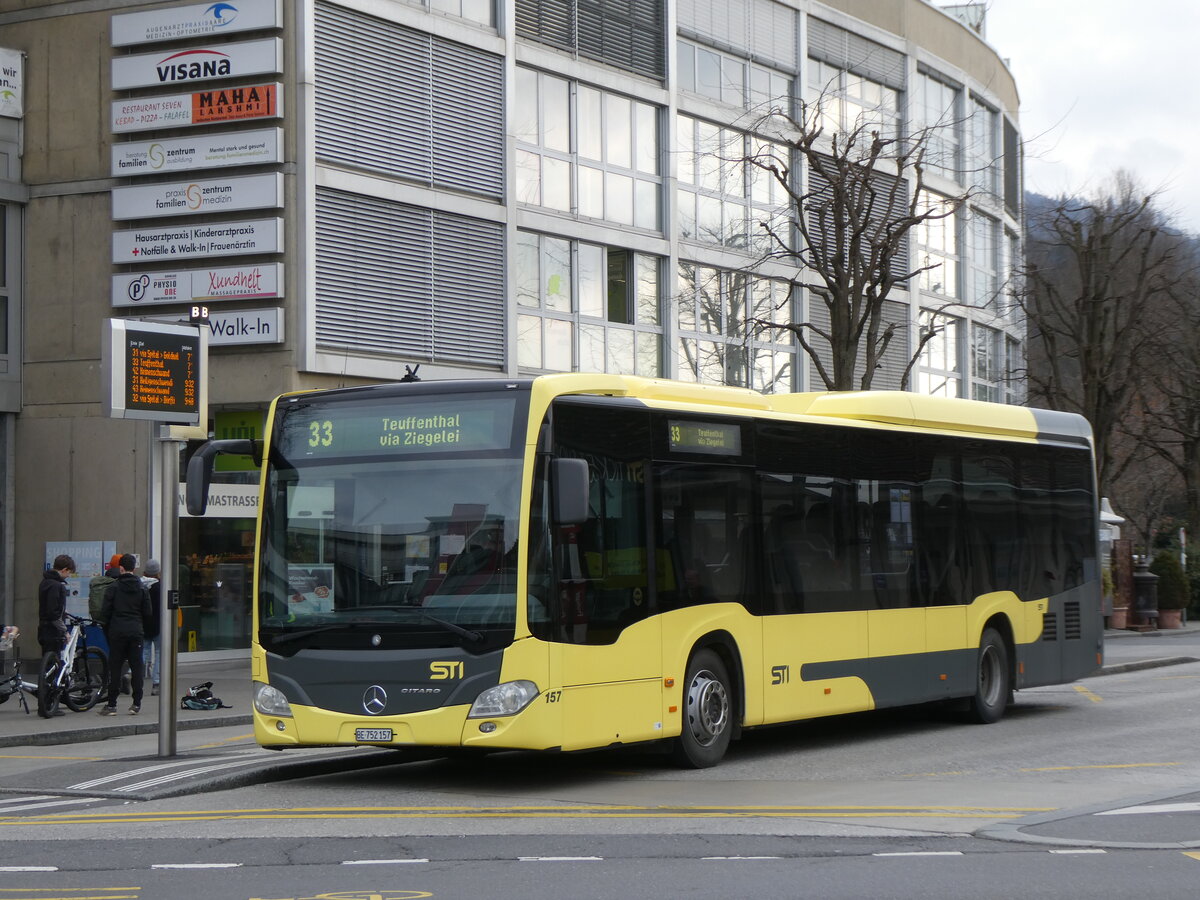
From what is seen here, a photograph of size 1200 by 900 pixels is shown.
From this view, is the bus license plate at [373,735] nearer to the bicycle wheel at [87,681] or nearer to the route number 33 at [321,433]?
the route number 33 at [321,433]

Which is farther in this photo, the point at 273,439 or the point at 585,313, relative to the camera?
the point at 585,313

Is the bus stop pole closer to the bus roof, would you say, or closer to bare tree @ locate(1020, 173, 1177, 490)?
the bus roof

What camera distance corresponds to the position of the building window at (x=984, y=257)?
1822 inches

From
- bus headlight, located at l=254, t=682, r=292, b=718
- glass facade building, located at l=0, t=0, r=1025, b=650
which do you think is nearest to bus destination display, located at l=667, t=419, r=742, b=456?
bus headlight, located at l=254, t=682, r=292, b=718

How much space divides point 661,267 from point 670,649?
69.0 ft

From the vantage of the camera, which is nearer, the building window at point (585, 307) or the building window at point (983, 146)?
the building window at point (585, 307)

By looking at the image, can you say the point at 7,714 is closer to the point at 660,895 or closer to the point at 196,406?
the point at 196,406

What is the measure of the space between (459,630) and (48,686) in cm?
901

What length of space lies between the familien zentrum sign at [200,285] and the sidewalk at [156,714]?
5.51 meters

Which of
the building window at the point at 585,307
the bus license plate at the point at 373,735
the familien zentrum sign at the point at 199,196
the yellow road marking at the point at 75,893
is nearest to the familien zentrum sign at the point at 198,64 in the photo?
the familien zentrum sign at the point at 199,196

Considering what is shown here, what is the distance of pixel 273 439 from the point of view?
501 inches

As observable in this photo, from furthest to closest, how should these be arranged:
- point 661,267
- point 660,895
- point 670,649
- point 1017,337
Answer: point 1017,337 → point 661,267 → point 670,649 → point 660,895

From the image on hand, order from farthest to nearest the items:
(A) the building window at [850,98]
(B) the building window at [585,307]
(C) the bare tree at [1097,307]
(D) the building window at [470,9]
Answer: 1. (A) the building window at [850,98]
2. (C) the bare tree at [1097,307]
3. (B) the building window at [585,307]
4. (D) the building window at [470,9]

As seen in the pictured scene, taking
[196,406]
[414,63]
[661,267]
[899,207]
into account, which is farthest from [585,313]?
[196,406]
